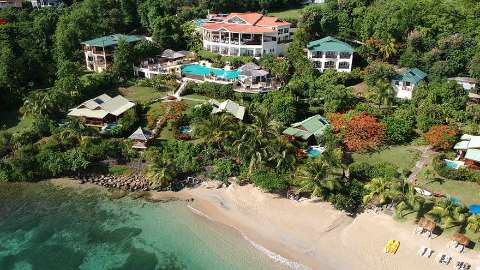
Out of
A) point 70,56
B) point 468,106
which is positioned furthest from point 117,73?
point 468,106

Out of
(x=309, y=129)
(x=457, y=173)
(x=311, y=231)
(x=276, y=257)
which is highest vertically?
(x=309, y=129)

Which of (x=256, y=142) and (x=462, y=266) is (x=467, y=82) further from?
(x=462, y=266)

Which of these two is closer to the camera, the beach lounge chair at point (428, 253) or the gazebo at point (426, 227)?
the beach lounge chair at point (428, 253)

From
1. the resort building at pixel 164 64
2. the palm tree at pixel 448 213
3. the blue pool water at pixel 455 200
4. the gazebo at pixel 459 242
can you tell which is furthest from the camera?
the resort building at pixel 164 64

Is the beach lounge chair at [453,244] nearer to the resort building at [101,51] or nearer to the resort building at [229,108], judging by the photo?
the resort building at [229,108]

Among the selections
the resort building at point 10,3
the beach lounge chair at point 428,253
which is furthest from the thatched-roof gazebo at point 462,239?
the resort building at point 10,3

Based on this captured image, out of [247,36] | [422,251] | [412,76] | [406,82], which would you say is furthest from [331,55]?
[422,251]
